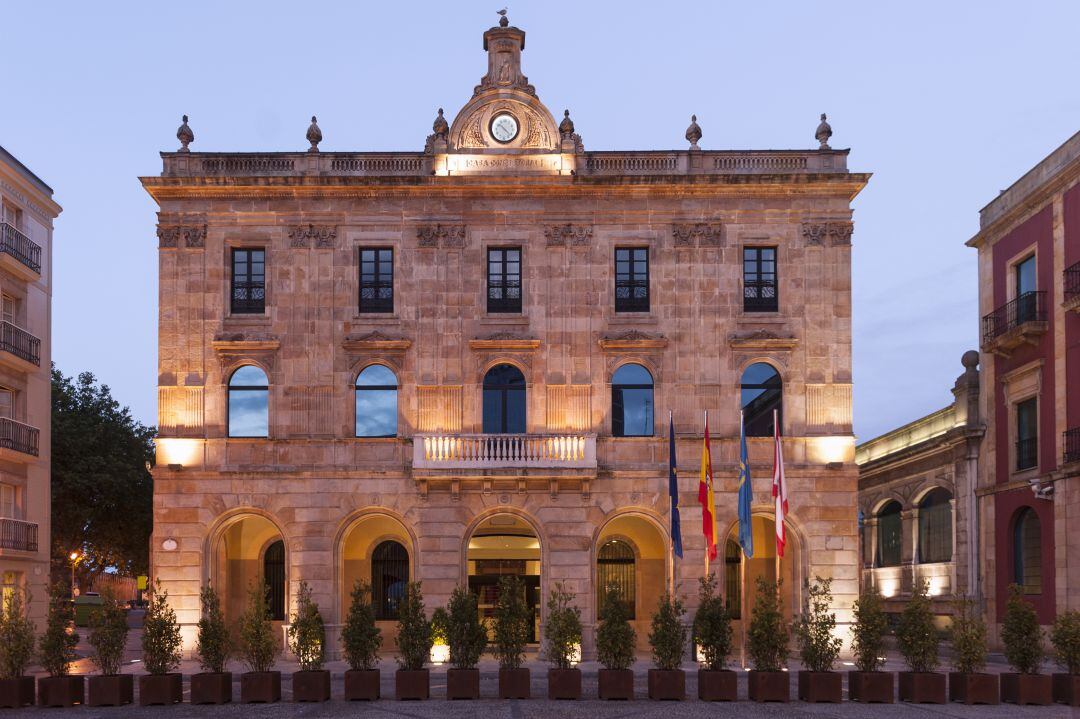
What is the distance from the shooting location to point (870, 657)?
26.0 m

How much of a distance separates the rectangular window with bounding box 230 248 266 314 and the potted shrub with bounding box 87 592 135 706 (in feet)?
45.9

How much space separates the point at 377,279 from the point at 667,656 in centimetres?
1675

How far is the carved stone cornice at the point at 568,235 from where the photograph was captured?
127ft

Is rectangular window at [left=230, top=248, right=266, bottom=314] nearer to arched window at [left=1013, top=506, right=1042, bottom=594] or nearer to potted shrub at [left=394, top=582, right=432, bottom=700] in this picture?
potted shrub at [left=394, top=582, right=432, bottom=700]

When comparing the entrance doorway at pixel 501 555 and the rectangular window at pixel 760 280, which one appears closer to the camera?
the rectangular window at pixel 760 280

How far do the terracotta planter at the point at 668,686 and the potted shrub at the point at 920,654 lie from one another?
14.3ft

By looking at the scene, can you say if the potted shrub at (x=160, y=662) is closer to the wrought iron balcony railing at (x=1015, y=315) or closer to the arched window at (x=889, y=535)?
the wrought iron balcony railing at (x=1015, y=315)

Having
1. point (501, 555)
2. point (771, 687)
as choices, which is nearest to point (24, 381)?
point (501, 555)

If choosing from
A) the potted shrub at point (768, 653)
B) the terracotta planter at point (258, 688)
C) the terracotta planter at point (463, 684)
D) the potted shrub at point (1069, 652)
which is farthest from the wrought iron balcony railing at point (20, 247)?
the potted shrub at point (1069, 652)

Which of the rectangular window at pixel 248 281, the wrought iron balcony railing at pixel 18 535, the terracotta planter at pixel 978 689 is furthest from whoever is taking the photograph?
the rectangular window at pixel 248 281

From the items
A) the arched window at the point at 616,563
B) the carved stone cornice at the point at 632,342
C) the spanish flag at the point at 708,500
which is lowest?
the arched window at the point at 616,563

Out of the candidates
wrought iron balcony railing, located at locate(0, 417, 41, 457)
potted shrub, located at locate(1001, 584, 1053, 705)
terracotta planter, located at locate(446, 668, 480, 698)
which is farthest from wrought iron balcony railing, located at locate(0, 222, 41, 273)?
potted shrub, located at locate(1001, 584, 1053, 705)

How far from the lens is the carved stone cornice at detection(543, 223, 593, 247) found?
127ft

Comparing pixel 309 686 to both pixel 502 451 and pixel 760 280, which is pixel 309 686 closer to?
pixel 502 451
